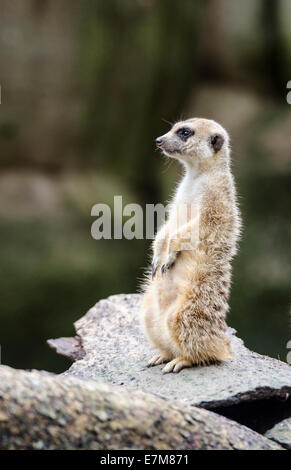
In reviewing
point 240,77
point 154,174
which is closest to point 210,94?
point 240,77

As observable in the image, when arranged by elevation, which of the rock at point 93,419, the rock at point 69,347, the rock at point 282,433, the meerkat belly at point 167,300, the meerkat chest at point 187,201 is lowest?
the rock at point 282,433

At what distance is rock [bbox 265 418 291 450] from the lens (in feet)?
7.91

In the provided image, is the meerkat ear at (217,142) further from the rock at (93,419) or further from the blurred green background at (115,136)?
the blurred green background at (115,136)

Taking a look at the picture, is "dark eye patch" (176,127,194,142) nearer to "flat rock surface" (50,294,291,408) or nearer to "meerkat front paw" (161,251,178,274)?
"meerkat front paw" (161,251,178,274)

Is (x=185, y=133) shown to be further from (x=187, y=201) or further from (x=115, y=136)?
(x=115, y=136)

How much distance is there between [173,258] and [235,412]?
0.70 meters

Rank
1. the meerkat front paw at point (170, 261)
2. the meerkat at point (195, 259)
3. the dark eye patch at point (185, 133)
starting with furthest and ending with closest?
the dark eye patch at point (185, 133)
the meerkat front paw at point (170, 261)
the meerkat at point (195, 259)

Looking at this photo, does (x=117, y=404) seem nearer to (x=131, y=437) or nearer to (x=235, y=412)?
(x=131, y=437)

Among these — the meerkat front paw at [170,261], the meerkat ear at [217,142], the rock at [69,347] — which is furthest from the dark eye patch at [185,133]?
the rock at [69,347]

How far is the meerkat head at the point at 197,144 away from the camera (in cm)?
300

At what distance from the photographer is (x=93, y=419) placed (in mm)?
1960

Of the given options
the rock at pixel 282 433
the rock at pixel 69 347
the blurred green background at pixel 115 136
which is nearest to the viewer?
the rock at pixel 282 433

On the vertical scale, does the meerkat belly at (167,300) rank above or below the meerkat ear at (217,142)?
below

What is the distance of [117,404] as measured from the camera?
203 cm
